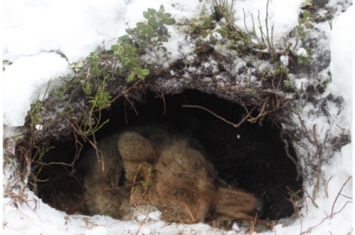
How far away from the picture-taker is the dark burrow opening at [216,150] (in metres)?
3.80

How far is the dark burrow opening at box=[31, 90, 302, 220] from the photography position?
3.80 meters

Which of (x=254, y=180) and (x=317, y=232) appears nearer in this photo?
(x=317, y=232)

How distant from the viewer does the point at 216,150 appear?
172 inches

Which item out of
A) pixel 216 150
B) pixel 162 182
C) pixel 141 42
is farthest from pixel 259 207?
pixel 141 42

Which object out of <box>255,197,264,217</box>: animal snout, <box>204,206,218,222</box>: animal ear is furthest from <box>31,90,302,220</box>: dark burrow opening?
<box>204,206,218,222</box>: animal ear

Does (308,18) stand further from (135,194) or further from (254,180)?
(135,194)

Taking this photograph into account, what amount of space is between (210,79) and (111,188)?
1.49 meters

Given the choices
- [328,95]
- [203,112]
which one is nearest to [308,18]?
[328,95]

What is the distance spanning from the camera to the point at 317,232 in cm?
257

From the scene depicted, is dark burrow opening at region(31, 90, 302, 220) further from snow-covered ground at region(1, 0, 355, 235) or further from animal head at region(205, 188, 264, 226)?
snow-covered ground at region(1, 0, 355, 235)

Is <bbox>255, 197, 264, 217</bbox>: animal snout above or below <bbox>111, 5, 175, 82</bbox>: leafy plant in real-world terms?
below

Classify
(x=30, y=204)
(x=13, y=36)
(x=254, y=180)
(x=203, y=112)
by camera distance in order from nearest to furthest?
1. (x=30, y=204)
2. (x=13, y=36)
3. (x=254, y=180)
4. (x=203, y=112)

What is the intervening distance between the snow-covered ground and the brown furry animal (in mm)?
284

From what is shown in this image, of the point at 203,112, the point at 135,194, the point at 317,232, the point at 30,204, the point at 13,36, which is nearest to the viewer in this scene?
the point at 317,232
